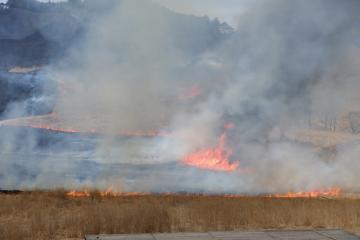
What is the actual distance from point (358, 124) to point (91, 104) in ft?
53.3

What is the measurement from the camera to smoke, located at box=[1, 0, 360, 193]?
2189 centimetres

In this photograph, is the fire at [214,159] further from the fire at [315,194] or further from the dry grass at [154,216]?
the dry grass at [154,216]

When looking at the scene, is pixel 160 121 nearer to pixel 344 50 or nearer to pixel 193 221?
pixel 344 50

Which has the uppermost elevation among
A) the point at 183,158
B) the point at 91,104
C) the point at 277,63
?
the point at 277,63

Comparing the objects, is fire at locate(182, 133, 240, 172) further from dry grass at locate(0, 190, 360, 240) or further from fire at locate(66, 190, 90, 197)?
fire at locate(66, 190, 90, 197)

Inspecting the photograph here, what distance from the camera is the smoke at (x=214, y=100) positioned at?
71.8 feet

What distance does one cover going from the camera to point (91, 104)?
28750 mm

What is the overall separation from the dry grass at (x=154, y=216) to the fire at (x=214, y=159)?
473 centimetres

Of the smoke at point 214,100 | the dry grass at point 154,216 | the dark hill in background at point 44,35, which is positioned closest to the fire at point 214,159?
the smoke at point 214,100

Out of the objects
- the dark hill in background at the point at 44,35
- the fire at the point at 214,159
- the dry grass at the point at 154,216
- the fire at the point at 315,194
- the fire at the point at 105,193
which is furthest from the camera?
the dark hill in background at the point at 44,35

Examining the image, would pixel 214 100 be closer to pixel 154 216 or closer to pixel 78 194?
pixel 78 194

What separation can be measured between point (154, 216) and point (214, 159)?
1049 centimetres

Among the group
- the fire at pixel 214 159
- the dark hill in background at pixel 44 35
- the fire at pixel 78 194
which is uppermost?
the dark hill in background at pixel 44 35

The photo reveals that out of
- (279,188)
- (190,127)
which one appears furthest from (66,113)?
(279,188)
